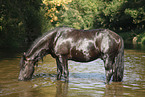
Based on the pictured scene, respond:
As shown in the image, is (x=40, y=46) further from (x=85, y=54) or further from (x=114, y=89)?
(x=114, y=89)

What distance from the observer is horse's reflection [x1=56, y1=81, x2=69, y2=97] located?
681cm

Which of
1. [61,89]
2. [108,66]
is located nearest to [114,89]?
[108,66]

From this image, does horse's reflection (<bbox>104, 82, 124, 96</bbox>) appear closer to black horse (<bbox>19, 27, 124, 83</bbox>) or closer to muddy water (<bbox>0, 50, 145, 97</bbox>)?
muddy water (<bbox>0, 50, 145, 97</bbox>)

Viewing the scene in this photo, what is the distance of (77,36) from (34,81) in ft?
7.06

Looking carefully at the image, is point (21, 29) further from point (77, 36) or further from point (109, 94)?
point (109, 94)

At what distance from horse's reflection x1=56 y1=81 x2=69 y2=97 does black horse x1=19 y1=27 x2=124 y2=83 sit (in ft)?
1.06

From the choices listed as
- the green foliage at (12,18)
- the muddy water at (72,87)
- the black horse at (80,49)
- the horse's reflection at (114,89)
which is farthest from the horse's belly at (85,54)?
the green foliage at (12,18)

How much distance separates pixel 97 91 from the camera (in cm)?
720

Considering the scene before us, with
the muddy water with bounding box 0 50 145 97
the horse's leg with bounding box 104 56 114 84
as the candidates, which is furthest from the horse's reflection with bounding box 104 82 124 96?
the horse's leg with bounding box 104 56 114 84

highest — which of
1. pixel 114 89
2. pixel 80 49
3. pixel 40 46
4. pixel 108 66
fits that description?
pixel 40 46

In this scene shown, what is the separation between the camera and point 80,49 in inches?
331

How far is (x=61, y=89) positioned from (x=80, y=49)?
5.35 feet

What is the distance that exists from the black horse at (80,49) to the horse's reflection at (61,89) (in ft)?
1.06

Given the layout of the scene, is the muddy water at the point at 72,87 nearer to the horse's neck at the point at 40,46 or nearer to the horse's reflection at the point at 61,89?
the horse's reflection at the point at 61,89
